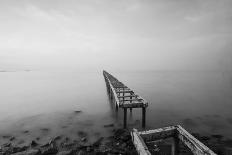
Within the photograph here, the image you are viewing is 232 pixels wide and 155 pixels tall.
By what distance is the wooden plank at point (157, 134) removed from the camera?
403 cm

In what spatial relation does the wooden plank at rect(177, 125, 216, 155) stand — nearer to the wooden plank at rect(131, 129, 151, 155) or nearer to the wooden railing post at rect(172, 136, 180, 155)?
the wooden railing post at rect(172, 136, 180, 155)

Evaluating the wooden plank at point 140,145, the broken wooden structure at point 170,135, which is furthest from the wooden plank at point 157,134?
the wooden plank at point 140,145

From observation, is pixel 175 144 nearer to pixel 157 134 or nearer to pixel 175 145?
pixel 175 145

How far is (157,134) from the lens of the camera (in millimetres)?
4141

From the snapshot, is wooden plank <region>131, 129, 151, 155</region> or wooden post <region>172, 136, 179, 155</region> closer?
wooden plank <region>131, 129, 151, 155</region>

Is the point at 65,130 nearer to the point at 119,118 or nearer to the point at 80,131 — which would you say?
the point at 80,131

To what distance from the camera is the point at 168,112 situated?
16.9 metres

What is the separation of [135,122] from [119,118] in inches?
67.0

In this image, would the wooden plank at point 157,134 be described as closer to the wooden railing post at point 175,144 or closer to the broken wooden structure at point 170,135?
the broken wooden structure at point 170,135

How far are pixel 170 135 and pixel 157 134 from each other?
429 mm

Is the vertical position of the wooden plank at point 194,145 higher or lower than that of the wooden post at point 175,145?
higher

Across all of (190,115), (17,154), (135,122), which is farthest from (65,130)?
(190,115)

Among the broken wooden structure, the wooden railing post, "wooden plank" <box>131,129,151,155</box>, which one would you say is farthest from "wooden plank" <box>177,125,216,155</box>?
"wooden plank" <box>131,129,151,155</box>

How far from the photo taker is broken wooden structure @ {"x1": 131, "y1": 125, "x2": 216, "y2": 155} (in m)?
3.47
